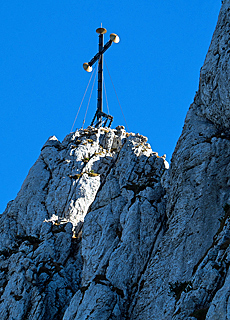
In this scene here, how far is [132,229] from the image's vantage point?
47.0m

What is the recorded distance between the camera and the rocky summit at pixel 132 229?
3994cm

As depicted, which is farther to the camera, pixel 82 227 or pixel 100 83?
pixel 100 83

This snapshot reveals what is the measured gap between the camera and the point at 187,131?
162 feet

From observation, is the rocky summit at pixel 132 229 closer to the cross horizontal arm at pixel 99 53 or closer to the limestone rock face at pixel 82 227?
the limestone rock face at pixel 82 227

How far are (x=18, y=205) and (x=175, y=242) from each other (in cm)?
2458

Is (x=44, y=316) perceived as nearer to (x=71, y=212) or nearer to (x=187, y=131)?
(x=71, y=212)

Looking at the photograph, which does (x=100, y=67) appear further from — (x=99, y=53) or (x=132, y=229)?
(x=132, y=229)

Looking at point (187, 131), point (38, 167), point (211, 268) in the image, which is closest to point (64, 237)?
point (38, 167)

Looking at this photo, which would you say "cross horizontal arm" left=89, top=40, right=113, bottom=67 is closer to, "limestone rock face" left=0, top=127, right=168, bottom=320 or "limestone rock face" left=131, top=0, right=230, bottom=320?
"limestone rock face" left=0, top=127, right=168, bottom=320

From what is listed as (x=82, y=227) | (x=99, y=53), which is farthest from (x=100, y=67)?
(x=82, y=227)

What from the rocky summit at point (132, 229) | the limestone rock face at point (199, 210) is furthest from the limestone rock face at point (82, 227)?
the limestone rock face at point (199, 210)

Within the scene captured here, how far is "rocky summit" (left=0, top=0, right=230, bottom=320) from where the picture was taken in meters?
39.9

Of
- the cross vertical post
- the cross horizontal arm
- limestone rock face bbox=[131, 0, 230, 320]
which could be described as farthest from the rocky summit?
the cross horizontal arm

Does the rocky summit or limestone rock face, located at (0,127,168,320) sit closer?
the rocky summit
